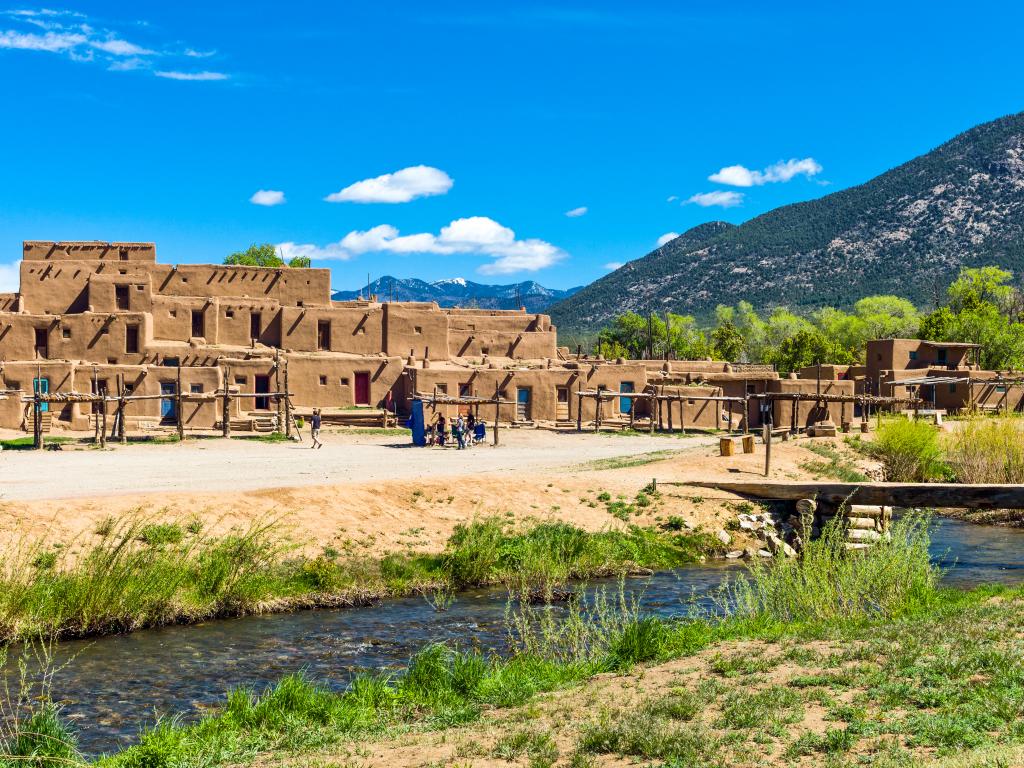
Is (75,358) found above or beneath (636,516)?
above

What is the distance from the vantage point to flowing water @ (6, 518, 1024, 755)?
34.0 ft

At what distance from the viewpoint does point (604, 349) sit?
291 feet

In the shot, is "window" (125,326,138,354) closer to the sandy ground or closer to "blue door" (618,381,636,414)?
the sandy ground

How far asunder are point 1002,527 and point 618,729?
18383 mm

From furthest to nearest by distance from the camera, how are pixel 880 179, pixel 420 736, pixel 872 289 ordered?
pixel 880 179 < pixel 872 289 < pixel 420 736

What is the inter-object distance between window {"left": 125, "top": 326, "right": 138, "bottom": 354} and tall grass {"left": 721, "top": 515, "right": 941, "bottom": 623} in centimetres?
3785

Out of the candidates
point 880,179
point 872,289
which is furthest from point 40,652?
point 880,179

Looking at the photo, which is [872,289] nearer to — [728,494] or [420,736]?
[728,494]

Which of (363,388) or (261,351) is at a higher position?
(261,351)

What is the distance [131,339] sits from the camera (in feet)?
145

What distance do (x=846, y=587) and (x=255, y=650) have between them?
294 inches

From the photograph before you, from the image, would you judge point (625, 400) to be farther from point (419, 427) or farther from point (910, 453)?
point (910, 453)

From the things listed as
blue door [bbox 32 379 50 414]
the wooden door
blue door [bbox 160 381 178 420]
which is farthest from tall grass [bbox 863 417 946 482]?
blue door [bbox 32 379 50 414]

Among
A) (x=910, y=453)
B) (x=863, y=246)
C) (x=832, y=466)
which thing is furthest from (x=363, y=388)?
(x=863, y=246)
